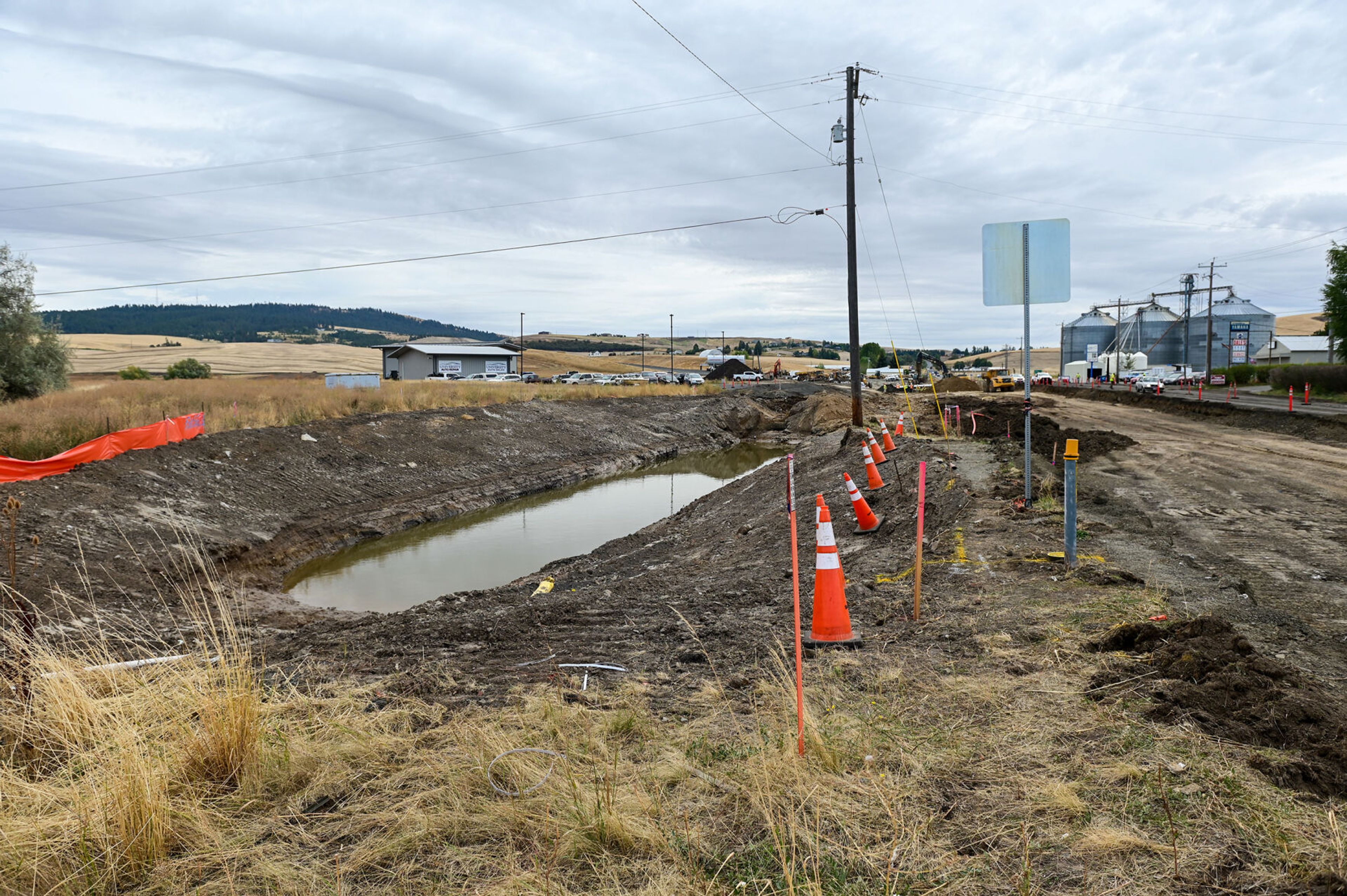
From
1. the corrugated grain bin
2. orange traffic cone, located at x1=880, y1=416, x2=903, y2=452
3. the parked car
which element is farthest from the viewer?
the corrugated grain bin

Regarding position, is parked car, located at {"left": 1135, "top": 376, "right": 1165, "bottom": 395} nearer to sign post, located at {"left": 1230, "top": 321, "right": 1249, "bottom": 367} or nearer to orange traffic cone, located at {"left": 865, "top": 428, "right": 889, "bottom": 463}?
sign post, located at {"left": 1230, "top": 321, "right": 1249, "bottom": 367}

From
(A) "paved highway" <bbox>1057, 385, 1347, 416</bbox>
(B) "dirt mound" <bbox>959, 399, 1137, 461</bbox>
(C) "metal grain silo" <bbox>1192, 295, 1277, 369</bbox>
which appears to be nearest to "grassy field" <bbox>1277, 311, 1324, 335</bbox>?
(C) "metal grain silo" <bbox>1192, 295, 1277, 369</bbox>

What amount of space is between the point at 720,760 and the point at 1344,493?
417 inches

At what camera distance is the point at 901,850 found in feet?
9.41

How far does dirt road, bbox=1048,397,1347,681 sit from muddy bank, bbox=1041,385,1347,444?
8.85 ft

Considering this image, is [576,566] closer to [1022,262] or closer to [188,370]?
[1022,262]

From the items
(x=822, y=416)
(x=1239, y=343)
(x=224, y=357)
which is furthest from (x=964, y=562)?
(x=224, y=357)

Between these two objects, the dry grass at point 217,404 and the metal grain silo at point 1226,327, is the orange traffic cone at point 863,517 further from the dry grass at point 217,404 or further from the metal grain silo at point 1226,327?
the metal grain silo at point 1226,327

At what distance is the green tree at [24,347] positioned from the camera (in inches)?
1145

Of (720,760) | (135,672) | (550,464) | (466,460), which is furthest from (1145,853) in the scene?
(550,464)

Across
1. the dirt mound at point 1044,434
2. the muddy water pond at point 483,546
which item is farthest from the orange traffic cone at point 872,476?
the muddy water pond at point 483,546

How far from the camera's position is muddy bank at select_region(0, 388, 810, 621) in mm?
10727

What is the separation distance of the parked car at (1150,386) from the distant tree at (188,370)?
6260 centimetres

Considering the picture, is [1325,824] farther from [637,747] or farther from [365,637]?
[365,637]
